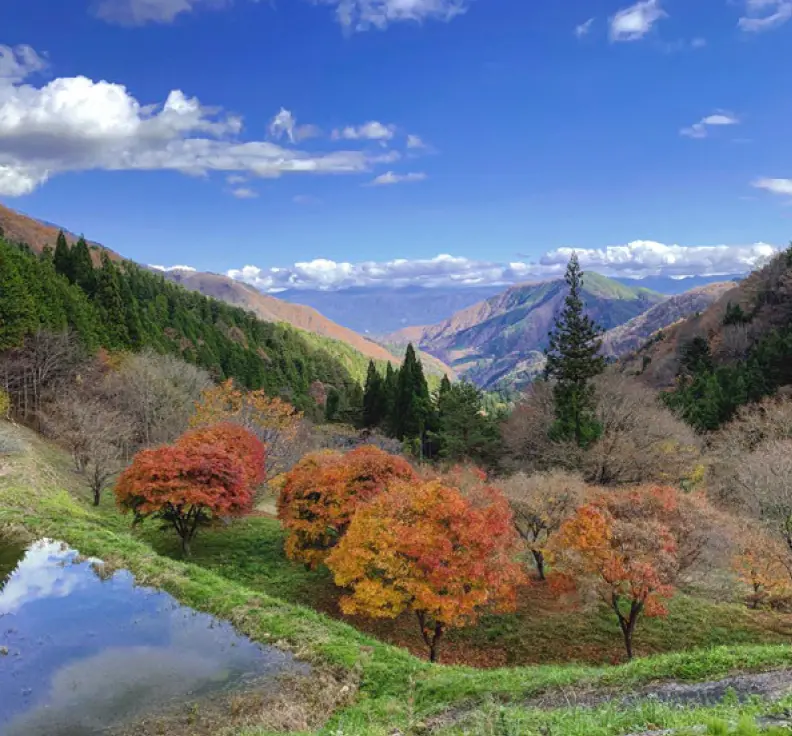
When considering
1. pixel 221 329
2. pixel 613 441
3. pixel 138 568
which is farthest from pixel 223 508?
pixel 221 329

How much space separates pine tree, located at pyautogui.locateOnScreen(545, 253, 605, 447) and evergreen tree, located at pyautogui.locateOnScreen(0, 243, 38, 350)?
4923 cm

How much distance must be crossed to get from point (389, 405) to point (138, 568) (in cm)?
6666

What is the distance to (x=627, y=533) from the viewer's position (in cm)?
2081

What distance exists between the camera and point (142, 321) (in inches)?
3925

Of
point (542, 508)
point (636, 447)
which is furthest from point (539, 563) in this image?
point (636, 447)

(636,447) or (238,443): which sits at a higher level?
(238,443)

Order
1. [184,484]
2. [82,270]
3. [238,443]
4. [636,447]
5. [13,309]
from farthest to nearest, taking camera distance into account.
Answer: [82,270], [13,309], [636,447], [238,443], [184,484]

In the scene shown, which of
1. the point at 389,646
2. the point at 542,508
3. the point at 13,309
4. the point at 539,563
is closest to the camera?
the point at 389,646

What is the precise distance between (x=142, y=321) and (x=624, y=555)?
9609 cm

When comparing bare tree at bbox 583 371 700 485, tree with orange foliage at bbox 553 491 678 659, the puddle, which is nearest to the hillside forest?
tree with orange foliage at bbox 553 491 678 659

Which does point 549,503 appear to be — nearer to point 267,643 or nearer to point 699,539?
point 699,539

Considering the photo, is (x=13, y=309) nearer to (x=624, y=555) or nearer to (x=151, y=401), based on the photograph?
(x=151, y=401)

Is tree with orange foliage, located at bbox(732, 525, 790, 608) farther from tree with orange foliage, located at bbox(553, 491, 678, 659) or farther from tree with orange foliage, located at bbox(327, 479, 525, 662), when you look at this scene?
tree with orange foliage, located at bbox(327, 479, 525, 662)

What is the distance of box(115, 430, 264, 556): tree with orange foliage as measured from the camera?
28.2 m
